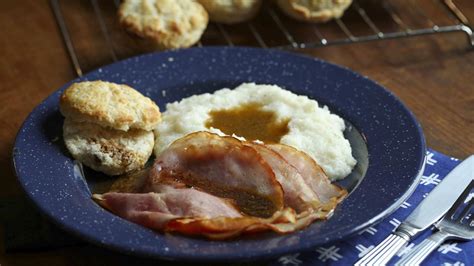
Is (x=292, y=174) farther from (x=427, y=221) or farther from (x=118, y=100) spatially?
(x=118, y=100)

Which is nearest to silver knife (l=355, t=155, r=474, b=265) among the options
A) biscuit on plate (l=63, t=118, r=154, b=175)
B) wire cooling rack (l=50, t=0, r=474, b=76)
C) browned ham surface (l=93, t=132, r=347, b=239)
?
browned ham surface (l=93, t=132, r=347, b=239)

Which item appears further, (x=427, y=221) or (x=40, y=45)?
(x=40, y=45)

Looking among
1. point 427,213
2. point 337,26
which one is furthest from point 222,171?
point 337,26

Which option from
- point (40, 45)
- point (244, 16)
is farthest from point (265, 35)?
point (40, 45)

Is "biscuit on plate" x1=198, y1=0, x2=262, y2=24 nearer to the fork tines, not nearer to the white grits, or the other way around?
the white grits

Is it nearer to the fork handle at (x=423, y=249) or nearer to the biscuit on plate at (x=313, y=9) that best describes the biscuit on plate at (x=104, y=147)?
the fork handle at (x=423, y=249)
